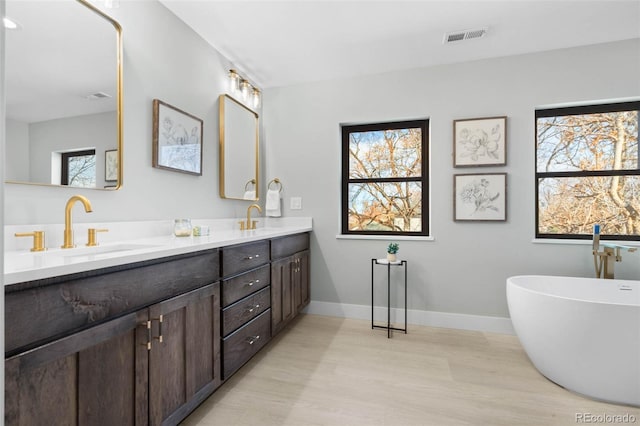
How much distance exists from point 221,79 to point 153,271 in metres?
1.94

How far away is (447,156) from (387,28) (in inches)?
47.3

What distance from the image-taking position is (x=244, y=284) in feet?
6.20

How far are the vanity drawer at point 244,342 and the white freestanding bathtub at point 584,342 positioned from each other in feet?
5.59

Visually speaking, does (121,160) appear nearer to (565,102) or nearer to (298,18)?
(298,18)

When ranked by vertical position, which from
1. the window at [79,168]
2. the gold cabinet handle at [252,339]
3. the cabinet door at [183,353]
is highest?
the window at [79,168]

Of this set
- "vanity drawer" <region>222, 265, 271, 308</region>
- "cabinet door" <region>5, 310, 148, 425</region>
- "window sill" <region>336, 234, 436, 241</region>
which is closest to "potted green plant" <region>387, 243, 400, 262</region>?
"window sill" <region>336, 234, 436, 241</region>

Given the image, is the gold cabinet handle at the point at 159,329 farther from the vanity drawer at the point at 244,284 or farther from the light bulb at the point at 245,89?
the light bulb at the point at 245,89

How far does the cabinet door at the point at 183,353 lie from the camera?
1246 millimetres

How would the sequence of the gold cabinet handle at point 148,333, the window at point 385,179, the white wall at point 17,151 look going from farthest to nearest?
the window at point 385,179 < the white wall at point 17,151 < the gold cabinet handle at point 148,333

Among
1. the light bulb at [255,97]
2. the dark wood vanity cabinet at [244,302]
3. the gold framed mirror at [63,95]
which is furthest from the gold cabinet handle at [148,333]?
the light bulb at [255,97]

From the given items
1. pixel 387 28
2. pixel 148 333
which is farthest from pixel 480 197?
pixel 148 333

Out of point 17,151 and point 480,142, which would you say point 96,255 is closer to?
point 17,151

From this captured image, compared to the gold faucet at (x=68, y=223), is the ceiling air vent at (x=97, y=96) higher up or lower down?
Result: higher up

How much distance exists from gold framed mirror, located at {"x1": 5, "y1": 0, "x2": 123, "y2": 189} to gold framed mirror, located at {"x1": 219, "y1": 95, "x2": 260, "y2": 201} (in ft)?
3.08
